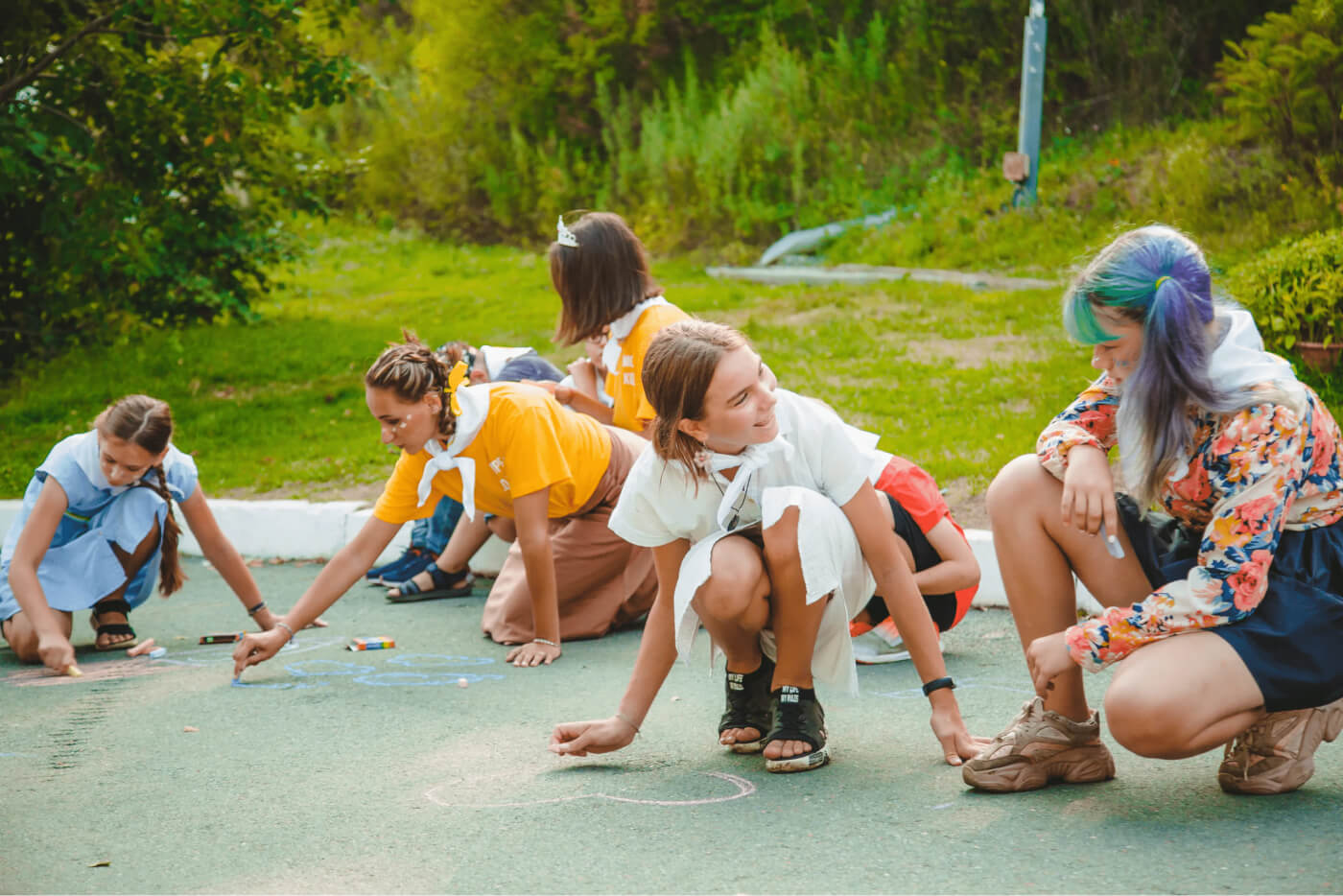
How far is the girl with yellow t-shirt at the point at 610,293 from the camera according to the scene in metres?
4.45

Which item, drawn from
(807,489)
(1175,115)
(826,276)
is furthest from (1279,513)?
(1175,115)

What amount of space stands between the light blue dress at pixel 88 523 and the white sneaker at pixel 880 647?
225 cm

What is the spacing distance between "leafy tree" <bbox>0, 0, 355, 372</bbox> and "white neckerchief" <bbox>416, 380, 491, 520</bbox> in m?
4.39

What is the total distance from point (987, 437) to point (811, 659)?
2.90m

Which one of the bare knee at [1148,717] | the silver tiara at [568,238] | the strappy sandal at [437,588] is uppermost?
the silver tiara at [568,238]

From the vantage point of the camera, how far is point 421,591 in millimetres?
5023

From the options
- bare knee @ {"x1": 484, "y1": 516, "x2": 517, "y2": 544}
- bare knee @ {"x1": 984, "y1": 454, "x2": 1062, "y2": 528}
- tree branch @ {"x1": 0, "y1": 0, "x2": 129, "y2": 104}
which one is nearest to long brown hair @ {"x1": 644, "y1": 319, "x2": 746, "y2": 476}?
bare knee @ {"x1": 984, "y1": 454, "x2": 1062, "y2": 528}

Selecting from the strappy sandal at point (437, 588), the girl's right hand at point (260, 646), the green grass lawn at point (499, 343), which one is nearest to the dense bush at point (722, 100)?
the green grass lawn at point (499, 343)

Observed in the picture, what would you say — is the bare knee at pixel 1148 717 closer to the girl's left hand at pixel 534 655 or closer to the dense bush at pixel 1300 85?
the girl's left hand at pixel 534 655

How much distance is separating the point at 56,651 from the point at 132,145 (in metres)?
5.34

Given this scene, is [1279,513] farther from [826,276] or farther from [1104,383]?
[826,276]

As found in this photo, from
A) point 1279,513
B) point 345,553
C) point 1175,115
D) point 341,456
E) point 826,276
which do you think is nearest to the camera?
point 1279,513

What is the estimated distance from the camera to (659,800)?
8.70 ft

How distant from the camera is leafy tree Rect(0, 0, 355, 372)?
7.77 metres
